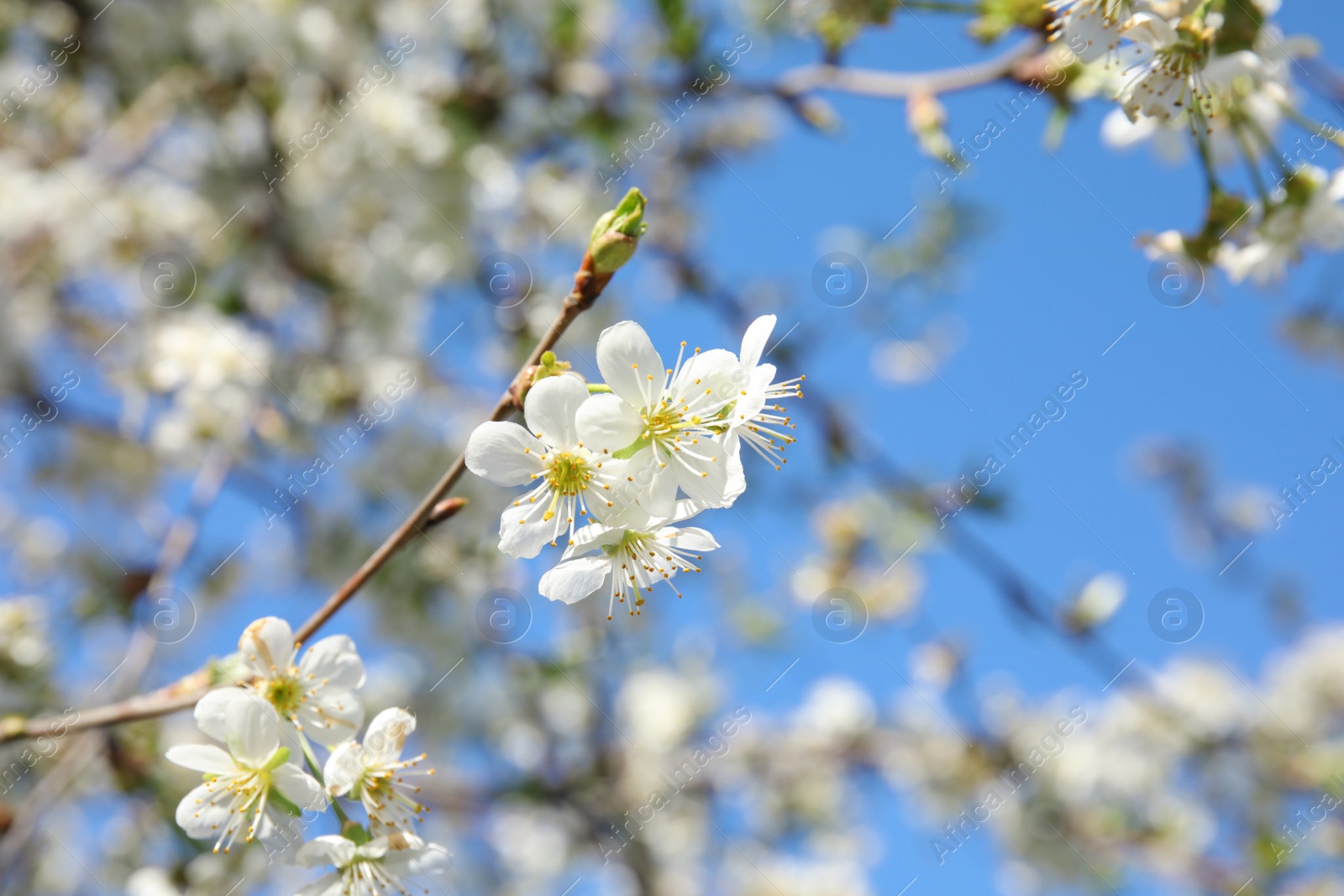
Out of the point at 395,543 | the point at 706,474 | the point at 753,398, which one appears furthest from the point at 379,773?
the point at 753,398

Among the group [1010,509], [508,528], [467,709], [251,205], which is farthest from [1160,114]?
[467,709]

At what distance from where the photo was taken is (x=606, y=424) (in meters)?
1.05

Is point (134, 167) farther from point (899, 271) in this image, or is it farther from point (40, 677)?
point (899, 271)

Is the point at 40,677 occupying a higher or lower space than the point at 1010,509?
higher

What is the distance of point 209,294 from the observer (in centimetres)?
302

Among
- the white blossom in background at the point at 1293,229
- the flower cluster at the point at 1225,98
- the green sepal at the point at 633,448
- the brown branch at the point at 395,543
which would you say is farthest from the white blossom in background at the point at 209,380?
the white blossom in background at the point at 1293,229

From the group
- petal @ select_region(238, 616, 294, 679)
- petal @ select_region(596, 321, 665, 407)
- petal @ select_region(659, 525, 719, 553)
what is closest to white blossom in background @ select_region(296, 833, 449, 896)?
petal @ select_region(238, 616, 294, 679)

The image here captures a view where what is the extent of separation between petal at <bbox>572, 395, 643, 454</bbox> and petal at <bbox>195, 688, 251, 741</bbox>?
53 centimetres

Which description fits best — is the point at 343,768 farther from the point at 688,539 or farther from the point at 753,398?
the point at 753,398

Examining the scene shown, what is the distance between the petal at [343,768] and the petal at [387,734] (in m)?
0.04

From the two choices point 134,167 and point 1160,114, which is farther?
point 134,167

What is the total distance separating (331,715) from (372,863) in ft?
0.64

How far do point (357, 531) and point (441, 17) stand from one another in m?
1.94

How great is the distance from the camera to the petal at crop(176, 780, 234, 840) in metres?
1.18
